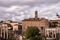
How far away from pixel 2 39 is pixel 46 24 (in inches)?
298

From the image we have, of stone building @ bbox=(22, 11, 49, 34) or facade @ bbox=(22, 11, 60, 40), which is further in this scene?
stone building @ bbox=(22, 11, 49, 34)

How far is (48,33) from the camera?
38125mm

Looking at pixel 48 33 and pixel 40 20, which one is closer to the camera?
pixel 48 33

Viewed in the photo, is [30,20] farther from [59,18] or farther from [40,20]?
[59,18]

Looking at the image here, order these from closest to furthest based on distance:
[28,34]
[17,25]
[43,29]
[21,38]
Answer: [28,34] → [21,38] → [43,29] → [17,25]

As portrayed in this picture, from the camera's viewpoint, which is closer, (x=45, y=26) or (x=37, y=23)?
(x=45, y=26)

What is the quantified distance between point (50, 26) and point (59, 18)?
8608 millimetres

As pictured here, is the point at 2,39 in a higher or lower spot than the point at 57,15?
lower

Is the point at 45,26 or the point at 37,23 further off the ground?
the point at 37,23

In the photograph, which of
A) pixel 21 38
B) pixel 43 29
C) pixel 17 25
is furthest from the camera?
pixel 17 25

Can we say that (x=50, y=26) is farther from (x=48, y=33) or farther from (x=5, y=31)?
(x=5, y=31)

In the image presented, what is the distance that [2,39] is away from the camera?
132ft

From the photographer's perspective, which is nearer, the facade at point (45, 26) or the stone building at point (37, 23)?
the facade at point (45, 26)

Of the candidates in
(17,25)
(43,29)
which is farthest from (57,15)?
(43,29)
